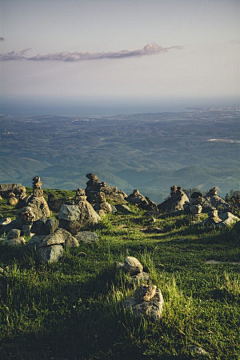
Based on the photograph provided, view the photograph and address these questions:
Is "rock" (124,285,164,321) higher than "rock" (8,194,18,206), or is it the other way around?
"rock" (124,285,164,321)

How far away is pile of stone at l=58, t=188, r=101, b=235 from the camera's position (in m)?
18.3

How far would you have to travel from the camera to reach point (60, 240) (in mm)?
14305

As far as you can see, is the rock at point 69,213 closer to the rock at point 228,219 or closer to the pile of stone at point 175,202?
the rock at point 228,219

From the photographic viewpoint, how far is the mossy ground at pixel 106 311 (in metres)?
7.43

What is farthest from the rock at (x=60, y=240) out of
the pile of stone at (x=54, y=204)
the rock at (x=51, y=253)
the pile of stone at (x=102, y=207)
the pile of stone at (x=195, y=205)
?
the pile of stone at (x=54, y=204)

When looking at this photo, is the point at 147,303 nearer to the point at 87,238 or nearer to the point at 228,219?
the point at 87,238

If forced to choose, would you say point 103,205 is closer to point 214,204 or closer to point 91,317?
point 214,204

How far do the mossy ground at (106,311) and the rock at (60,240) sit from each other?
1.82ft

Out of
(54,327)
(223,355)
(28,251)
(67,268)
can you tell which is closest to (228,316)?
(223,355)

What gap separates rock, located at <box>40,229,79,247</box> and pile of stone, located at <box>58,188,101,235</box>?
10.8 feet

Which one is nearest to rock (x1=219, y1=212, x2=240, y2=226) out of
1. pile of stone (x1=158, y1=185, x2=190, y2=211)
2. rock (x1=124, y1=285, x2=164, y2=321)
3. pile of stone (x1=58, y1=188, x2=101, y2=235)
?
pile of stone (x1=58, y1=188, x2=101, y2=235)

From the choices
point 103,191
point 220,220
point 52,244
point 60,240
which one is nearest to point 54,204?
point 103,191

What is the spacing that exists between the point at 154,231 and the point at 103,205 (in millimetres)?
7543

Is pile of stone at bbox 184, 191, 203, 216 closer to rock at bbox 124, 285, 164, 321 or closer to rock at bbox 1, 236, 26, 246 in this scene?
rock at bbox 1, 236, 26, 246
